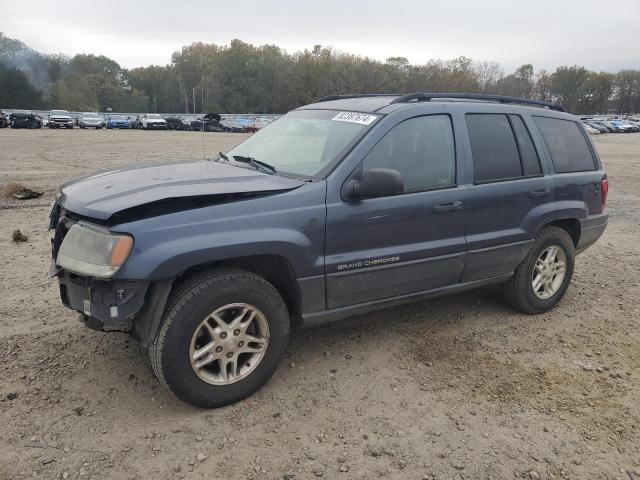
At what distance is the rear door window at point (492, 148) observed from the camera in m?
4.14

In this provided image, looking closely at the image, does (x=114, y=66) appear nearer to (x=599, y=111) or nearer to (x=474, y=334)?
(x=599, y=111)

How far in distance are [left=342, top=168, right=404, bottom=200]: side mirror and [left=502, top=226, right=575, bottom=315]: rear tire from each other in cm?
191

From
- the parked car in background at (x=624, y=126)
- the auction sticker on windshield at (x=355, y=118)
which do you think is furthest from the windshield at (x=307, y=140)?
the parked car in background at (x=624, y=126)

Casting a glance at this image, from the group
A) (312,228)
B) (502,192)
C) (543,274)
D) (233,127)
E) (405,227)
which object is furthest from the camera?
(233,127)

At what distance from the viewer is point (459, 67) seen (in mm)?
118375

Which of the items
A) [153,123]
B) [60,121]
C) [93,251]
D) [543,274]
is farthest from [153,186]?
[153,123]

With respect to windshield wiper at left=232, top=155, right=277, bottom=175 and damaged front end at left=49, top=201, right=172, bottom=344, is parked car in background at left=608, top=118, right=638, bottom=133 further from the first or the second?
damaged front end at left=49, top=201, right=172, bottom=344

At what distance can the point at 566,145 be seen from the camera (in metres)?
4.88

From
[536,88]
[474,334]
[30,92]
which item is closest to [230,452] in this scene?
A: [474,334]

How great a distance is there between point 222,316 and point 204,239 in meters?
0.53

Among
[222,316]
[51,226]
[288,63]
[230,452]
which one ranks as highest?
[288,63]

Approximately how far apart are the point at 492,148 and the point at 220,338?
2.68m

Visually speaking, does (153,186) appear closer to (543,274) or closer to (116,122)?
(543,274)

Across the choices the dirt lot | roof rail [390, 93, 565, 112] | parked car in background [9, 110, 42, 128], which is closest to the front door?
roof rail [390, 93, 565, 112]
